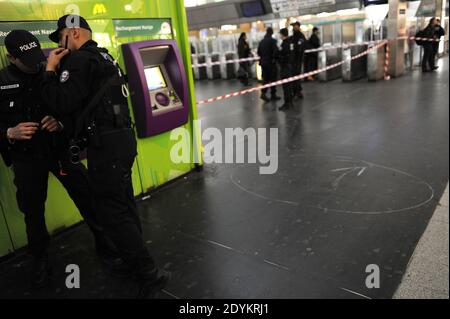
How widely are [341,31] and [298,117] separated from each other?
608 cm

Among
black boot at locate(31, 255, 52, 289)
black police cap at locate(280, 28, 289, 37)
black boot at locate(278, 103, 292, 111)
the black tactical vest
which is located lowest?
black boot at locate(31, 255, 52, 289)

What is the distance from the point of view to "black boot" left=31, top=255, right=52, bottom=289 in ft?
8.18

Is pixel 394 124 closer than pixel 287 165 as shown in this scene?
No

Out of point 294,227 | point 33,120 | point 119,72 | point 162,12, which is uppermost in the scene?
point 162,12

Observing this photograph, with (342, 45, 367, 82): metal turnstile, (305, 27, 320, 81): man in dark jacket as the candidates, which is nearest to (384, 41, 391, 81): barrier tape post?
(342, 45, 367, 82): metal turnstile

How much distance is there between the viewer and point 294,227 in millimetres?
3051

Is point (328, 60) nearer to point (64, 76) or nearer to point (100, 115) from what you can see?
point (100, 115)

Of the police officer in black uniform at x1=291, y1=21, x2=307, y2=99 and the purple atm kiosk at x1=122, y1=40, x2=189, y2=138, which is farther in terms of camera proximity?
the police officer in black uniform at x1=291, y1=21, x2=307, y2=99

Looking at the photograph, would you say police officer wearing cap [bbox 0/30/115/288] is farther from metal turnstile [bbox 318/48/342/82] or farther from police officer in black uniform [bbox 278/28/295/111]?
metal turnstile [bbox 318/48/342/82]

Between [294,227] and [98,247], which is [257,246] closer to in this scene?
[294,227]

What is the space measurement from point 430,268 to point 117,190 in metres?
2.03

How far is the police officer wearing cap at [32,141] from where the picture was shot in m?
2.30

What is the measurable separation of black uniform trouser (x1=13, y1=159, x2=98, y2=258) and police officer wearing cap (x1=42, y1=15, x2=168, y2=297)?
394 mm
